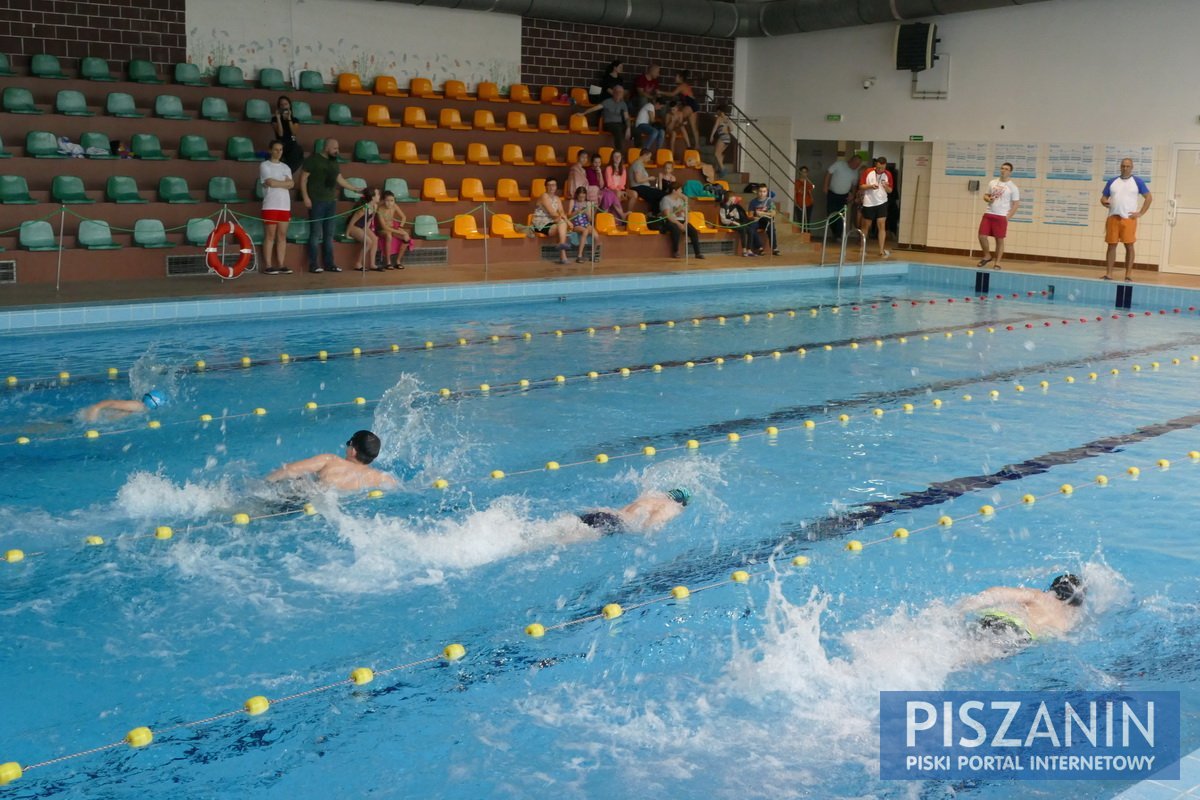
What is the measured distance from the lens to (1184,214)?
47.6 ft

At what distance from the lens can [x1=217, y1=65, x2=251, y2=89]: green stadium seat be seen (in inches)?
540

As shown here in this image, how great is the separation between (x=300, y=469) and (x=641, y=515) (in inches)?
61.2

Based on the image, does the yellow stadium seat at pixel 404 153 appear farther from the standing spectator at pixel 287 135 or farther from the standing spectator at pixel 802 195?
the standing spectator at pixel 802 195

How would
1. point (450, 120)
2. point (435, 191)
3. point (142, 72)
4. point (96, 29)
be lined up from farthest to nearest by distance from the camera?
point (450, 120) → point (435, 191) → point (96, 29) → point (142, 72)

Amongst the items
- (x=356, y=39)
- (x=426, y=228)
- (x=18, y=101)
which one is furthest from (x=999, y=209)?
(x=18, y=101)

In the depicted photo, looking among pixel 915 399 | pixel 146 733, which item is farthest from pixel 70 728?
pixel 915 399

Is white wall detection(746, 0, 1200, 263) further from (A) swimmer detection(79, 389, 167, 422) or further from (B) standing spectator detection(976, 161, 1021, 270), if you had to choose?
(A) swimmer detection(79, 389, 167, 422)

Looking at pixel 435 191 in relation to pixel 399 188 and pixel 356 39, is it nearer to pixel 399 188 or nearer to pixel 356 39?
pixel 399 188

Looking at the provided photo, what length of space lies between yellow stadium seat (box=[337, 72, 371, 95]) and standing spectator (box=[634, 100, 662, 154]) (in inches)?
155

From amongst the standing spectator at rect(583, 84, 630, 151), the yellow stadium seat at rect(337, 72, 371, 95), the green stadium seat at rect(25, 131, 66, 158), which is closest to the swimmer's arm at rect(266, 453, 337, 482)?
the green stadium seat at rect(25, 131, 66, 158)

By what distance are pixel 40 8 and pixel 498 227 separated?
18.0ft

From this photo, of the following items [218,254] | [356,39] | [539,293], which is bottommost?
[539,293]

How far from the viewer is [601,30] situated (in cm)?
1777

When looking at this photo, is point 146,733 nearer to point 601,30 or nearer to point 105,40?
point 105,40
